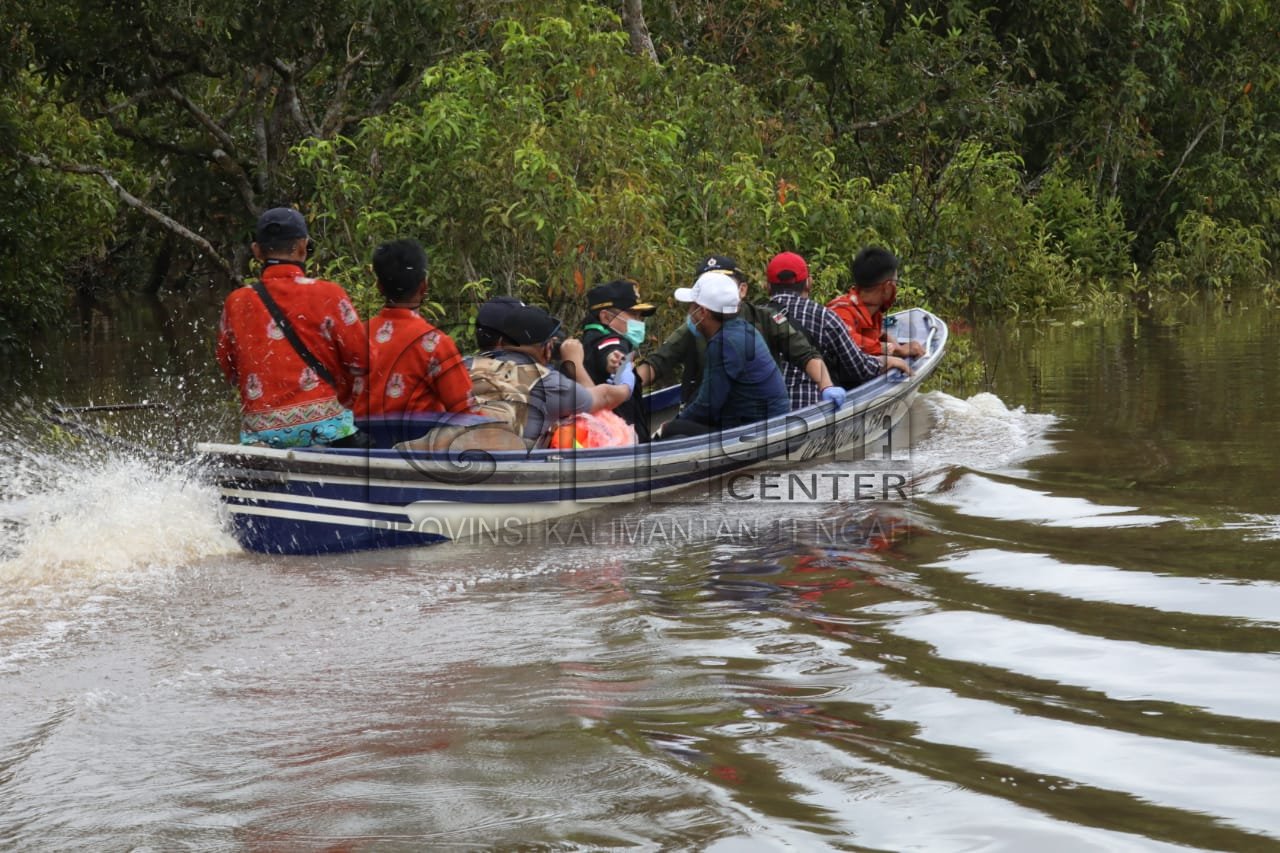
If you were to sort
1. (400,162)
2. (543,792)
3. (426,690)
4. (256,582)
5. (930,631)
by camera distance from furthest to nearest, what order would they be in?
(400,162)
(256,582)
(930,631)
(426,690)
(543,792)

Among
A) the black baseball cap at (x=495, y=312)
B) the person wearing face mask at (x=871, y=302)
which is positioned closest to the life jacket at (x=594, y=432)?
the black baseball cap at (x=495, y=312)

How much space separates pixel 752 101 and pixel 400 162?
12.6 feet

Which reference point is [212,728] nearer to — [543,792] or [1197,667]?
[543,792]

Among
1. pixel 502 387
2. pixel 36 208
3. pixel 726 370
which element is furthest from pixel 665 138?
pixel 36 208

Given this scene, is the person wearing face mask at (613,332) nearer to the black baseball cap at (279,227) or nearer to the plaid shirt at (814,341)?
the plaid shirt at (814,341)

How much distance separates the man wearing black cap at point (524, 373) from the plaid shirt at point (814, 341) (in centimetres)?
166

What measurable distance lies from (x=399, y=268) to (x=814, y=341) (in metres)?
3.09

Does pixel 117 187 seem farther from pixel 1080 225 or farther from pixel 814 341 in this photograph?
pixel 1080 225

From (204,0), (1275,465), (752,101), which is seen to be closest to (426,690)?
(1275,465)

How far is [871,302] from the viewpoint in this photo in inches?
367

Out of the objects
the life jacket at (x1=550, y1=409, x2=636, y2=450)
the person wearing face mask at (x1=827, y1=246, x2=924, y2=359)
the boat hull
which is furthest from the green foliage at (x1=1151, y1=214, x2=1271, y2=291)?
the life jacket at (x1=550, y1=409, x2=636, y2=450)

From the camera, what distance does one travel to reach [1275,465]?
7.83 meters

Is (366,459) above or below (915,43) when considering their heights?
below

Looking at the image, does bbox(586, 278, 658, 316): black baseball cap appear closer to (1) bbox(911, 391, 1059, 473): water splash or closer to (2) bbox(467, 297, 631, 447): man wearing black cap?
(2) bbox(467, 297, 631, 447): man wearing black cap
